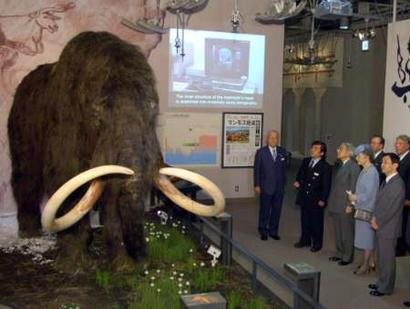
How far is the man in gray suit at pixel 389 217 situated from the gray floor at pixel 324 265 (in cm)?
24

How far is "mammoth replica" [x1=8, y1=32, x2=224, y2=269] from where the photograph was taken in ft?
11.6

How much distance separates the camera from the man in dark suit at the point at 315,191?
221 inches

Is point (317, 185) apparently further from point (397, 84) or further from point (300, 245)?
point (397, 84)

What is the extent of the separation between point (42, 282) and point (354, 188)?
3.04 metres

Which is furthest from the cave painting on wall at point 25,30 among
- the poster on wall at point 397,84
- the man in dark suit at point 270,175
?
the poster on wall at point 397,84

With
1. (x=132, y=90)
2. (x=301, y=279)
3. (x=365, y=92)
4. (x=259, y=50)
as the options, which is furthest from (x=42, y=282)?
(x=365, y=92)

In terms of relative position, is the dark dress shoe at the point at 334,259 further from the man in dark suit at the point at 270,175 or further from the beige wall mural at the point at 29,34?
the beige wall mural at the point at 29,34

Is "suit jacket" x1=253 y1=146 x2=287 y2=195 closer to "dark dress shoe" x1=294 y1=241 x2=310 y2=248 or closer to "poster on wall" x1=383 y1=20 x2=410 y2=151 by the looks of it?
"dark dress shoe" x1=294 y1=241 x2=310 y2=248

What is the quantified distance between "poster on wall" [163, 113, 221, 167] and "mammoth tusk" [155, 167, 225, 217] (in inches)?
163

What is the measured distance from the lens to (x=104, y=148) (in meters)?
3.65

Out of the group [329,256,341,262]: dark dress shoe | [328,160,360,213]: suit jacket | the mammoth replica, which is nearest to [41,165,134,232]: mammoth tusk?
the mammoth replica

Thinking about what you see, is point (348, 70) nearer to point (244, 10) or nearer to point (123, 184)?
point (244, 10)

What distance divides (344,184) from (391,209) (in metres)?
1.00

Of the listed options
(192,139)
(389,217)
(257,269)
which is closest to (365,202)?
(389,217)
